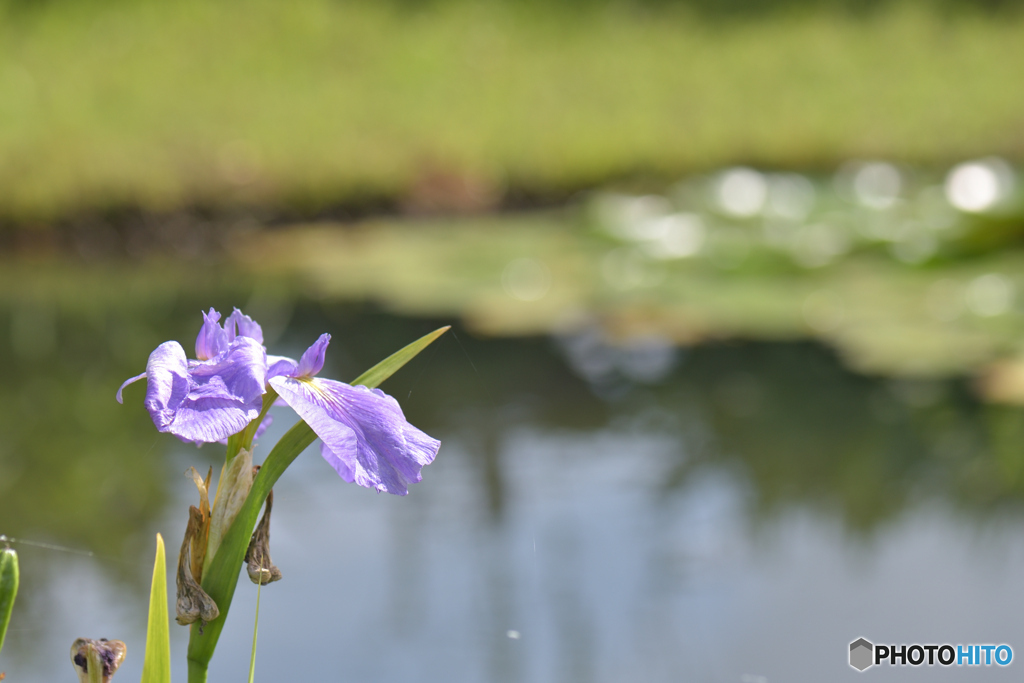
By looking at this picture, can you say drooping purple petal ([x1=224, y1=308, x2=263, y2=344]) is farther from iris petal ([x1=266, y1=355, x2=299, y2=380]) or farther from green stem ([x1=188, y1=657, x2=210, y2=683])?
green stem ([x1=188, y1=657, x2=210, y2=683])

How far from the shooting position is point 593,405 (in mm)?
1556

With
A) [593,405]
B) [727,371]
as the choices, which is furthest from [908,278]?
[593,405]

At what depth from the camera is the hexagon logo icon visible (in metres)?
0.82

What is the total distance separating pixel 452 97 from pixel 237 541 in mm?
4130

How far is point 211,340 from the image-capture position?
0.38 metres

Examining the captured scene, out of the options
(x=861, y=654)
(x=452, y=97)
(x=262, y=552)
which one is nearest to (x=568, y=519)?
(x=861, y=654)

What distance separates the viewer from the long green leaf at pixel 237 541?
35cm

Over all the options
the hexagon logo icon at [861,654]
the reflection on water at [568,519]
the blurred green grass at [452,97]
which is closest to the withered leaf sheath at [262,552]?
the reflection on water at [568,519]

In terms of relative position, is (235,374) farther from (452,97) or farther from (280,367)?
(452,97)

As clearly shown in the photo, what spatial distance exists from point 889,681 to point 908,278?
1520 mm

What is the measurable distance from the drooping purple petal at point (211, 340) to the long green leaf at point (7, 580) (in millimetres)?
97

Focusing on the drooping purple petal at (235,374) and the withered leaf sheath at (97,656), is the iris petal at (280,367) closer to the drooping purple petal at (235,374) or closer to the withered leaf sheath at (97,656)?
the drooping purple petal at (235,374)

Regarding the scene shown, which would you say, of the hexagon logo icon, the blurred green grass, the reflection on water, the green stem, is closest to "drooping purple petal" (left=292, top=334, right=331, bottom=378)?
the green stem

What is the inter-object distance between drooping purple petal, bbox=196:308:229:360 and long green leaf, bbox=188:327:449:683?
0.05 m
